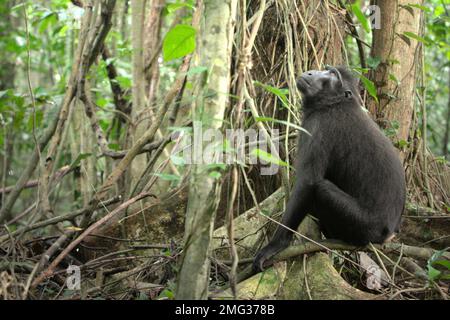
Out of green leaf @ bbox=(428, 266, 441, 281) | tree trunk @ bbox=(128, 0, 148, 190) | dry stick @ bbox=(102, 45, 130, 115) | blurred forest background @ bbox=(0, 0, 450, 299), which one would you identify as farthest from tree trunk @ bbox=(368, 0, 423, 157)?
dry stick @ bbox=(102, 45, 130, 115)

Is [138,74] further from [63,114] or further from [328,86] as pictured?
[328,86]

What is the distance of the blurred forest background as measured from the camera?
3.45 meters

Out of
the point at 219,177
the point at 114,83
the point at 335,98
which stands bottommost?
the point at 219,177

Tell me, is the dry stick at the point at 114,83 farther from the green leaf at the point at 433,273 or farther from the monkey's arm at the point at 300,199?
the green leaf at the point at 433,273

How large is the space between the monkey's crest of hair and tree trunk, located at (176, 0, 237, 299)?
1789mm

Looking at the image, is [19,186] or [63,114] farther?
[63,114]

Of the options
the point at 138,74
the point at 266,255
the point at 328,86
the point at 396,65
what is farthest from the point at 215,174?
the point at 138,74

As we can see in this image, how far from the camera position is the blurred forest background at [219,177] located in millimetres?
3453

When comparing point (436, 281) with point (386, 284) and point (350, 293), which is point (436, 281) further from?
point (350, 293)

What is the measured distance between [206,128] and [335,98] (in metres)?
2.07

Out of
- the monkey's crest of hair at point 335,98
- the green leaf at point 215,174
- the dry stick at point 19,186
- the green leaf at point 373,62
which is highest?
the green leaf at point 373,62

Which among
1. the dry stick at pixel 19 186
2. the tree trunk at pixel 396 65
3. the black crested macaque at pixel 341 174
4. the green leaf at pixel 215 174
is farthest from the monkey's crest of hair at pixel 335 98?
the dry stick at pixel 19 186

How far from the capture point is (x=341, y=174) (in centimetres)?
486
